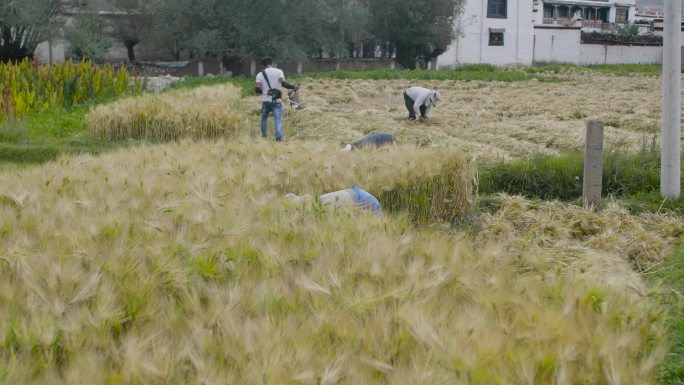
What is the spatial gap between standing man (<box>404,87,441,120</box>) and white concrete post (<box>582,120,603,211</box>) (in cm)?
770

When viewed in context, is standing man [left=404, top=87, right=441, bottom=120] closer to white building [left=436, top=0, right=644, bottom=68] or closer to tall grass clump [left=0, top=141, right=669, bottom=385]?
tall grass clump [left=0, top=141, right=669, bottom=385]

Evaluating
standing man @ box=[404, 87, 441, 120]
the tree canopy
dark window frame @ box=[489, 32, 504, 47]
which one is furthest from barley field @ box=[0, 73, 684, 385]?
dark window frame @ box=[489, 32, 504, 47]

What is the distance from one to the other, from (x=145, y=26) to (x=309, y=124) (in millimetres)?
28175

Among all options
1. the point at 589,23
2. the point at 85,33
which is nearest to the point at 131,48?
the point at 85,33

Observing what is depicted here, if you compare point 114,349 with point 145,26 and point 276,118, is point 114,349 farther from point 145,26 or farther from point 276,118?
point 145,26

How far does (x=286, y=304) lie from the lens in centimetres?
231

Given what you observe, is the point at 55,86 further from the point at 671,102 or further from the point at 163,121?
the point at 671,102

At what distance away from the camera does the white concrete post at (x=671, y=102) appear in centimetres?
748

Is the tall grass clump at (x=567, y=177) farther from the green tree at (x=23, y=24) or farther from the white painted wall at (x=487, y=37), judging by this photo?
the white painted wall at (x=487, y=37)

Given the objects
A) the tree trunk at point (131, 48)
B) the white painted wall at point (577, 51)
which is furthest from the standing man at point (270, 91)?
the white painted wall at point (577, 51)

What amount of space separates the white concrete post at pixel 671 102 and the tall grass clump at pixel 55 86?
11.1 meters

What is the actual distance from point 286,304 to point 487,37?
4892cm

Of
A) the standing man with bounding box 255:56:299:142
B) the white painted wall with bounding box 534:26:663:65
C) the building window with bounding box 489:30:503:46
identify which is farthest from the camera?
the white painted wall with bounding box 534:26:663:65

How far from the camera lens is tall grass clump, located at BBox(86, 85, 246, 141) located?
12531 mm
